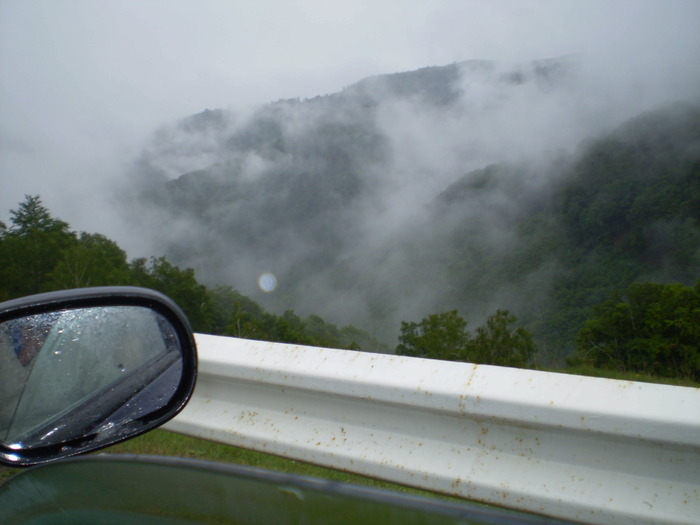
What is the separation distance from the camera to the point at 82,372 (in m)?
1.49

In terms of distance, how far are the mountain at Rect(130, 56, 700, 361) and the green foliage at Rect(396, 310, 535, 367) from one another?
0.79 m

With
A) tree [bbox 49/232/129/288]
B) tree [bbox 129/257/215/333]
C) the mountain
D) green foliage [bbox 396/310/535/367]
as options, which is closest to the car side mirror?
green foliage [bbox 396/310/535/367]

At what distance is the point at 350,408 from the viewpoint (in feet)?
5.60

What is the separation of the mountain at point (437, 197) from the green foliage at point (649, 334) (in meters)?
0.79

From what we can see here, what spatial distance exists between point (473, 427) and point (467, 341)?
2961mm

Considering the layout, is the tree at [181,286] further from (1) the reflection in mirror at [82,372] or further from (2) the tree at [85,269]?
(1) the reflection in mirror at [82,372]

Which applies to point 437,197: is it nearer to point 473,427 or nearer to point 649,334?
point 649,334

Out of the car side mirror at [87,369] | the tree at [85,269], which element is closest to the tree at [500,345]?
the car side mirror at [87,369]

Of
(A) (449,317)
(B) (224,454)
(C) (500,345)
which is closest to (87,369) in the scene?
(B) (224,454)

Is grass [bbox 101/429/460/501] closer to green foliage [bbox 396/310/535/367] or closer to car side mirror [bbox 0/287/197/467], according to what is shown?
car side mirror [bbox 0/287/197/467]

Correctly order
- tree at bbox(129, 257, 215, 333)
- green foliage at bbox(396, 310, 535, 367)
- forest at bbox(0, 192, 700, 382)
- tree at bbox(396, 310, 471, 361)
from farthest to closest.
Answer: tree at bbox(129, 257, 215, 333)
tree at bbox(396, 310, 471, 361)
green foliage at bbox(396, 310, 535, 367)
forest at bbox(0, 192, 700, 382)

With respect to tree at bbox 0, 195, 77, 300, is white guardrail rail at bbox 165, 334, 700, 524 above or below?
below

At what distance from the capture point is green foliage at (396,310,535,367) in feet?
12.3

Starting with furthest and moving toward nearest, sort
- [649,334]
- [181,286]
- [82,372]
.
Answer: [181,286]
[649,334]
[82,372]
